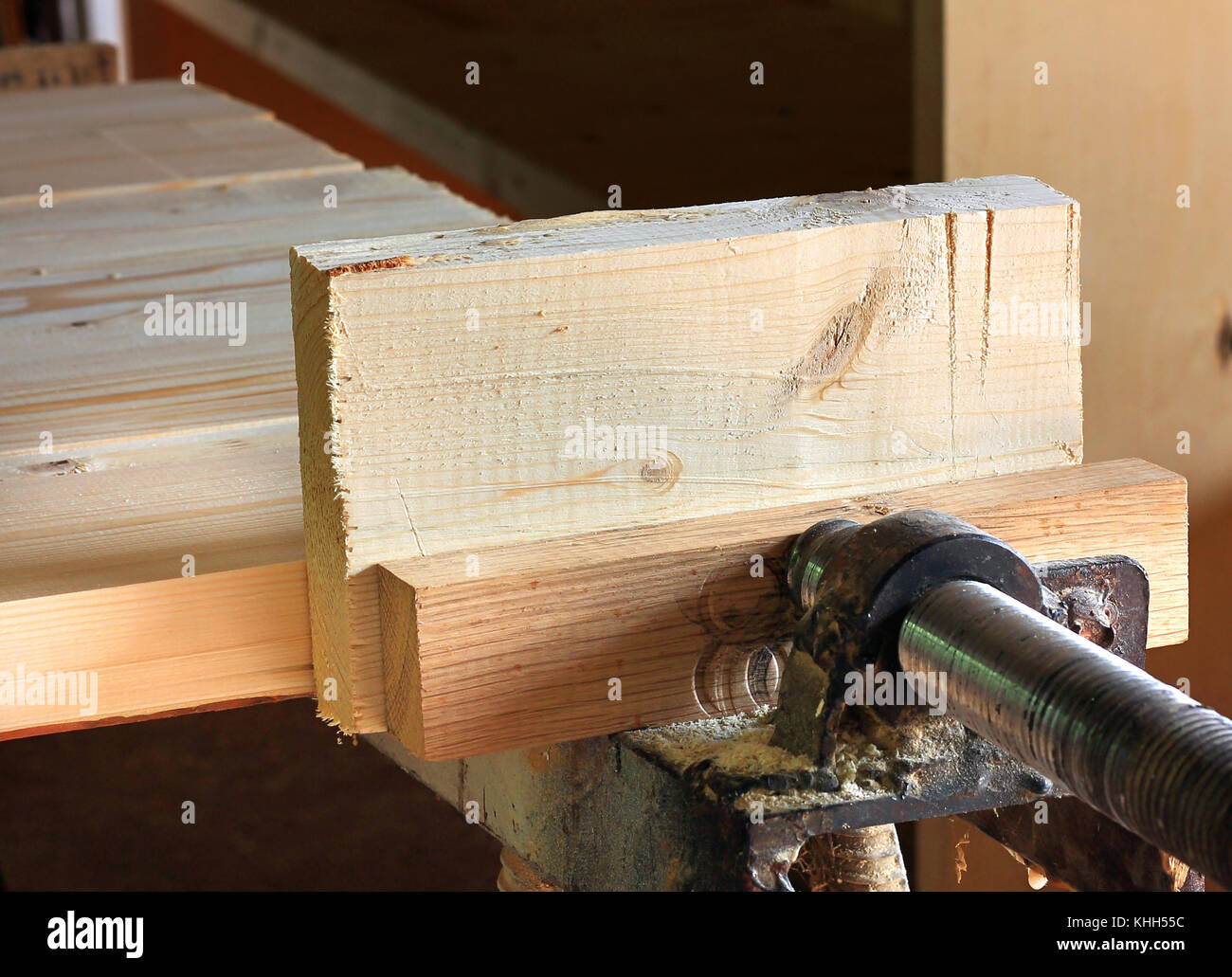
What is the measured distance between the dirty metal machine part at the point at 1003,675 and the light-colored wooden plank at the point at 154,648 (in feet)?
0.99

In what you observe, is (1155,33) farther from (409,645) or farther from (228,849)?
A: (228,849)

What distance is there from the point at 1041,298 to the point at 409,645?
0.42 meters

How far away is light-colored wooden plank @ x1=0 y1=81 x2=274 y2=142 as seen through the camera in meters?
2.22

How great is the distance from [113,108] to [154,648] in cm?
170

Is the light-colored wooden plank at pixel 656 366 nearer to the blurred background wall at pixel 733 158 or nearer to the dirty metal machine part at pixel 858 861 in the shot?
the dirty metal machine part at pixel 858 861

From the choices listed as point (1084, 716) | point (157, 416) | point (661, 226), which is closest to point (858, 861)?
point (1084, 716)

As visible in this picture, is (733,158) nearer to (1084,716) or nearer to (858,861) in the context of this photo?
(858,861)

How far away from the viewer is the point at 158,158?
6.54ft

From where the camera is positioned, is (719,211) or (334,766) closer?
(719,211)

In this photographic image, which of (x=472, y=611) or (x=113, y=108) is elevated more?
(x=113, y=108)

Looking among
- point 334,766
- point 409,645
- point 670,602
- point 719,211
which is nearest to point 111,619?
point 409,645

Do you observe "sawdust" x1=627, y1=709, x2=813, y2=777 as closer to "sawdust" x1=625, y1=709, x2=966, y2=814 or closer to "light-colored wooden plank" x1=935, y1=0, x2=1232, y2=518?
"sawdust" x1=625, y1=709, x2=966, y2=814
